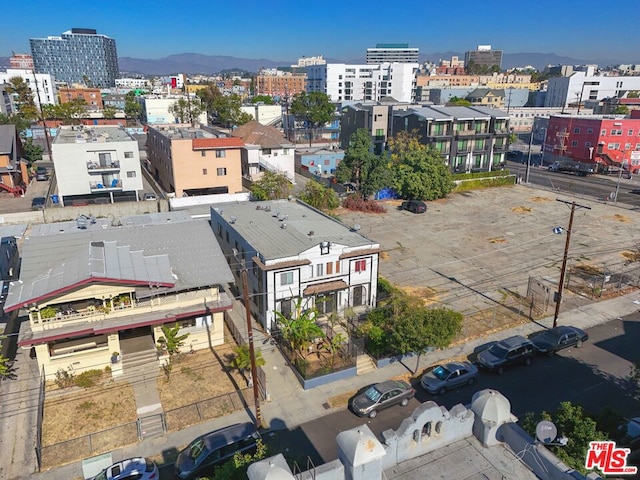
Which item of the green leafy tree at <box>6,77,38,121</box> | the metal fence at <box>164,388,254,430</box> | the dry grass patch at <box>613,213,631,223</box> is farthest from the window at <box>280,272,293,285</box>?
the green leafy tree at <box>6,77,38,121</box>

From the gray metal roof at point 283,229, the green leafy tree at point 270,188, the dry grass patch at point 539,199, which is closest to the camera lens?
the gray metal roof at point 283,229

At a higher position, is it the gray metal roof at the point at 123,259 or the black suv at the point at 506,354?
the gray metal roof at the point at 123,259

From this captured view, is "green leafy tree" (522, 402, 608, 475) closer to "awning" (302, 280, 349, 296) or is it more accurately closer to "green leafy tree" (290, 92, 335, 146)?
"awning" (302, 280, 349, 296)

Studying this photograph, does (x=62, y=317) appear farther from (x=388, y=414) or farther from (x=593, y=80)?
(x=593, y=80)

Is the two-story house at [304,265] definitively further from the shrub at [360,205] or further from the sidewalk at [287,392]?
the shrub at [360,205]

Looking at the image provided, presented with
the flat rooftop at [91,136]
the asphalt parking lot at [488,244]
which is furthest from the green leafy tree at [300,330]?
the flat rooftop at [91,136]

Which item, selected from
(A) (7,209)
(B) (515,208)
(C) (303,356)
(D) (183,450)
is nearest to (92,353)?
(D) (183,450)

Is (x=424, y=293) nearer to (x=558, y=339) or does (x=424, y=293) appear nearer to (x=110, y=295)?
(x=558, y=339)
